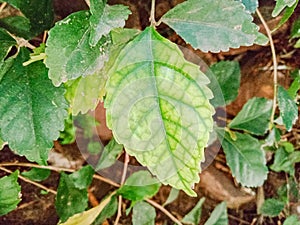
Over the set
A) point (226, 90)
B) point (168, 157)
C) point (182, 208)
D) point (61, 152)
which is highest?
point (168, 157)

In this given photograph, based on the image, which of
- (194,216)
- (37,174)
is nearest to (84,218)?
(37,174)

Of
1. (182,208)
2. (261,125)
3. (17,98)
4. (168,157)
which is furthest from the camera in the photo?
(182,208)

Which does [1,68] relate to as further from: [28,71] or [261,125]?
[261,125]

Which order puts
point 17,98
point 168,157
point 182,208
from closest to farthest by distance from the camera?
1. point 168,157
2. point 17,98
3. point 182,208

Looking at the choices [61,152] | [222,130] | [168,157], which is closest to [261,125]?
[222,130]

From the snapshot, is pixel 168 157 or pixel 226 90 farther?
pixel 226 90

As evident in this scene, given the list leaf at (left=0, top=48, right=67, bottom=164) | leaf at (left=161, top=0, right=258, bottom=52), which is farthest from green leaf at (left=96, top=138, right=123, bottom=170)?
leaf at (left=161, top=0, right=258, bottom=52)

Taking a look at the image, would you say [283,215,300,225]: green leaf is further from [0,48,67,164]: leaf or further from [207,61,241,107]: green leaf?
[0,48,67,164]: leaf

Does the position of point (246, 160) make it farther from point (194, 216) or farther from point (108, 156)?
point (108, 156)
